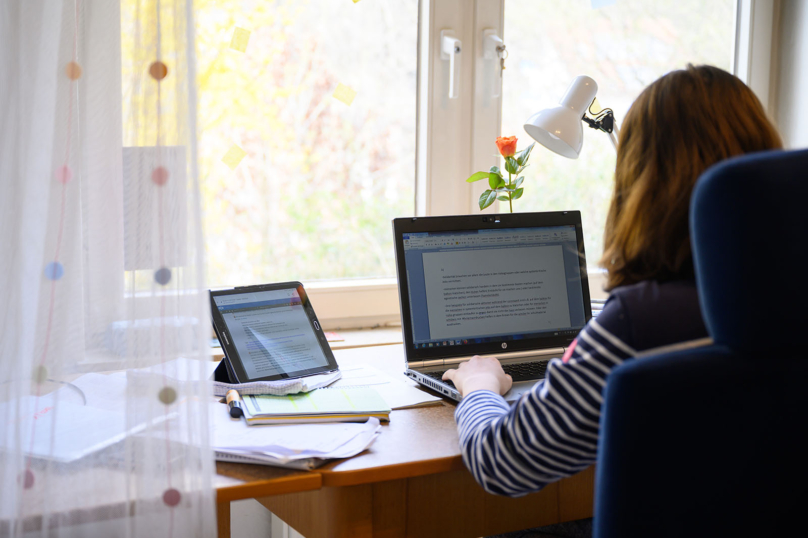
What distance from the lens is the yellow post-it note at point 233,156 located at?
1.60 m

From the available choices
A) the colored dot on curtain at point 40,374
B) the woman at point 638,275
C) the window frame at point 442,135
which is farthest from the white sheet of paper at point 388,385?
the colored dot on curtain at point 40,374

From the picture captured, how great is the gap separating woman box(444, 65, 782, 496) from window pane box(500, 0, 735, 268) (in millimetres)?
1031

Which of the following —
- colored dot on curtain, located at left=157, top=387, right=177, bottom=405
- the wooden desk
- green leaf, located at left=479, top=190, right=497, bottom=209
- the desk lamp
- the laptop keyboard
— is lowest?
the wooden desk

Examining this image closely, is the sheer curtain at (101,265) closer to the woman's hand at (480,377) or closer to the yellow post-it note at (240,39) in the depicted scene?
the woman's hand at (480,377)

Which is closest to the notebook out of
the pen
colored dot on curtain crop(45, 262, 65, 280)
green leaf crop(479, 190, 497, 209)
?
the pen

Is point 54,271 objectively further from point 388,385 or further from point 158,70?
point 388,385

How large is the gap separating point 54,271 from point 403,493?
22.2 inches

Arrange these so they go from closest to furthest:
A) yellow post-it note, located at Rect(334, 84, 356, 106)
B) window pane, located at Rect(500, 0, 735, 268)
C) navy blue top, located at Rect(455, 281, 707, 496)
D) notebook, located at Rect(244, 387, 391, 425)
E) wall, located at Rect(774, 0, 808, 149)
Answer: navy blue top, located at Rect(455, 281, 707, 496), notebook, located at Rect(244, 387, 391, 425), yellow post-it note, located at Rect(334, 84, 356, 106), window pane, located at Rect(500, 0, 735, 268), wall, located at Rect(774, 0, 808, 149)

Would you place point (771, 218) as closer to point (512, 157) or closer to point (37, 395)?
point (37, 395)

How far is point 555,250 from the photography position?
1418 mm

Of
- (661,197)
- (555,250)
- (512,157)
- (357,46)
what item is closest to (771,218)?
(661,197)

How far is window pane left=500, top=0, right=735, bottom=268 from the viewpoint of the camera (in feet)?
6.15

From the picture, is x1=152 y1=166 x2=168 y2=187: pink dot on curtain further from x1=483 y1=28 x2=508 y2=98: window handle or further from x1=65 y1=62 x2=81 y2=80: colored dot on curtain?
x1=483 y1=28 x2=508 y2=98: window handle

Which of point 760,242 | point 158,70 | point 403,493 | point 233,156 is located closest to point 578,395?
point 760,242
